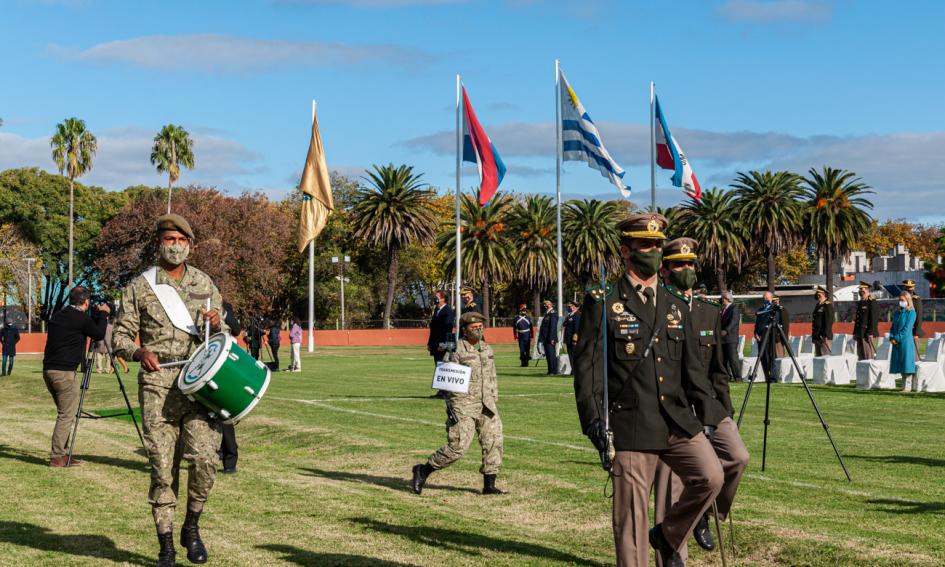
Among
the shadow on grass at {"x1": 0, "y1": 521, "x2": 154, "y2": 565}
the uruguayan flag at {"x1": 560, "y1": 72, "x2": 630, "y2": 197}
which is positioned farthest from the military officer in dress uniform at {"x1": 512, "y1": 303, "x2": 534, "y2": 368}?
the shadow on grass at {"x1": 0, "y1": 521, "x2": 154, "y2": 565}

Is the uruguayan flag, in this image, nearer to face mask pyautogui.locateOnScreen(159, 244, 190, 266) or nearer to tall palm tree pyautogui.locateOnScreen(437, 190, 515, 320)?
face mask pyautogui.locateOnScreen(159, 244, 190, 266)

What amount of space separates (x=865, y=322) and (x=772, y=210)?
63.6 metres

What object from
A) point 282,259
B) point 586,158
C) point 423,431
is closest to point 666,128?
point 586,158

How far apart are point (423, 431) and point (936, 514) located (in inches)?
333

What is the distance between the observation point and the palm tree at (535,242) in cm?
9031

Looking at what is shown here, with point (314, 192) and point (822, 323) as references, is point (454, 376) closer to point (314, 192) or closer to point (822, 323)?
point (822, 323)

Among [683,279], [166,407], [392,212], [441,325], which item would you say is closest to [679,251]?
[683,279]

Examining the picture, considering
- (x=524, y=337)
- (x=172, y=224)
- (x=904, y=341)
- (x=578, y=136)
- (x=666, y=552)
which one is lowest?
(x=666, y=552)

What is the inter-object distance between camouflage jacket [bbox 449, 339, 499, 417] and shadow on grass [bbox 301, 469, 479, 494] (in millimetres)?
917

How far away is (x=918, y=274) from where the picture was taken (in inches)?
4683

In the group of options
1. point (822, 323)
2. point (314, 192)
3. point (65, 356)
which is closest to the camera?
point (65, 356)

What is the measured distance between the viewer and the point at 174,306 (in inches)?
310

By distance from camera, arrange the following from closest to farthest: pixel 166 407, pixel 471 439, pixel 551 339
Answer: pixel 166 407
pixel 471 439
pixel 551 339

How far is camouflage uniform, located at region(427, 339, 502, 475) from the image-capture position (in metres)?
10.7
